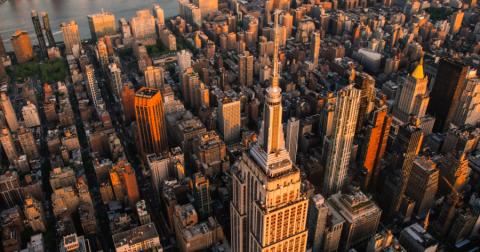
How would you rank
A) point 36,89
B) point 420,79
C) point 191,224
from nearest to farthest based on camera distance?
point 191,224
point 420,79
point 36,89

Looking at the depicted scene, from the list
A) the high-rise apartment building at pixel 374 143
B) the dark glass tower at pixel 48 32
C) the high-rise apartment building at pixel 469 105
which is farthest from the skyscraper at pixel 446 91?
the dark glass tower at pixel 48 32

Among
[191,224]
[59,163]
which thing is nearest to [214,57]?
[59,163]

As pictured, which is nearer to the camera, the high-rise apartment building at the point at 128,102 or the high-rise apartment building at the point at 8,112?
the high-rise apartment building at the point at 8,112

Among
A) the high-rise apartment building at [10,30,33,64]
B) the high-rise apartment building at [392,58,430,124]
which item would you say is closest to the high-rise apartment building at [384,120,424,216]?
the high-rise apartment building at [392,58,430,124]

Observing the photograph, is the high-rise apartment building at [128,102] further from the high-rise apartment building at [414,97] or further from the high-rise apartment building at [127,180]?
the high-rise apartment building at [414,97]

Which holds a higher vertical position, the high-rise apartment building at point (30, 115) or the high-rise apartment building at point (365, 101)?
the high-rise apartment building at point (365, 101)

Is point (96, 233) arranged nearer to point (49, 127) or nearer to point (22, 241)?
point (22, 241)

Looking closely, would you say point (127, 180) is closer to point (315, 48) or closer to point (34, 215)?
point (34, 215)
